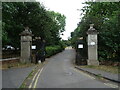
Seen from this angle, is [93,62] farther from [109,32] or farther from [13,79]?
[13,79]

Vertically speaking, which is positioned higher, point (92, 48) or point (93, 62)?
point (92, 48)

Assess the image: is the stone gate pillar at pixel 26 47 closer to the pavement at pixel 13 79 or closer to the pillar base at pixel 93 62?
the pillar base at pixel 93 62

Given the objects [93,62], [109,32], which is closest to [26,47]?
[93,62]

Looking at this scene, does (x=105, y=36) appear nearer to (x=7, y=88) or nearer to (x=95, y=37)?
(x=95, y=37)

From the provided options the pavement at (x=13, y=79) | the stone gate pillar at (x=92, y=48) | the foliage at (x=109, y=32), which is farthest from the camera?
the stone gate pillar at (x=92, y=48)

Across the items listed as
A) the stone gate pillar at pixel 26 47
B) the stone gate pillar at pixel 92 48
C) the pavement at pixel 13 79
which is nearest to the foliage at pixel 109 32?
the stone gate pillar at pixel 92 48

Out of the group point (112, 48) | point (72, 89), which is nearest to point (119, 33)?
point (112, 48)

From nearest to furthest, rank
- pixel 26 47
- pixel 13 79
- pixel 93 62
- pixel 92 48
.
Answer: pixel 13 79 < pixel 93 62 < pixel 92 48 < pixel 26 47

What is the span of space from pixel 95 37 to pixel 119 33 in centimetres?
253

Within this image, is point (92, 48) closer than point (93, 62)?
No

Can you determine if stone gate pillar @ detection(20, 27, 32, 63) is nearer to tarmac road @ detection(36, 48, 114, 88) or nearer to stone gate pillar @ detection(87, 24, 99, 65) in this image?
stone gate pillar @ detection(87, 24, 99, 65)

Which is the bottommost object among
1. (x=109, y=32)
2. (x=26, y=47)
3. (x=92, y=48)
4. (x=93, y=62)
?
(x=93, y=62)

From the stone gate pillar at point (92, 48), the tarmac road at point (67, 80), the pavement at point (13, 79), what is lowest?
the tarmac road at point (67, 80)

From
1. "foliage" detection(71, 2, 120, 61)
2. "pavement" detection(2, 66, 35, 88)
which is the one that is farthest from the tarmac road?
"foliage" detection(71, 2, 120, 61)
